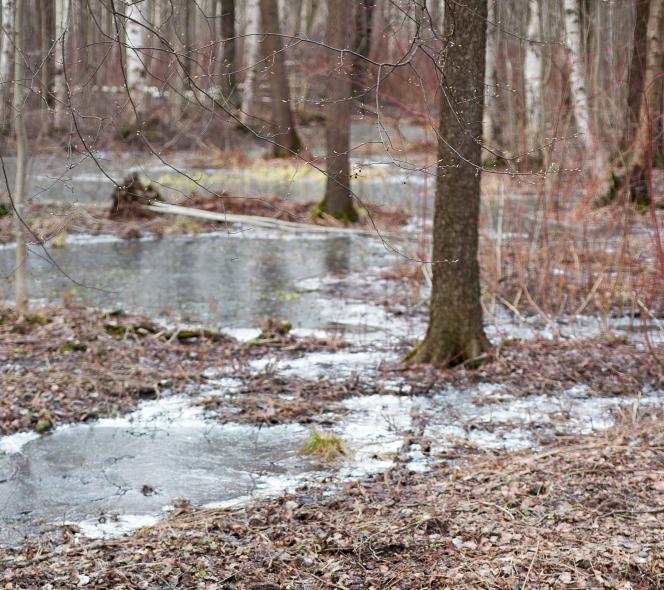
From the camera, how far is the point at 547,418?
6.32 meters

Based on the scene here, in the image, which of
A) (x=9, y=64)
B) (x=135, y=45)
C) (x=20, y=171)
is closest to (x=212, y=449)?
(x=20, y=171)

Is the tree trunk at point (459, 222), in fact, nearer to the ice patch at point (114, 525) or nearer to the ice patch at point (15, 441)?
the ice patch at point (114, 525)

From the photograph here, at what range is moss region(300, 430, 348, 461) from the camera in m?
5.66

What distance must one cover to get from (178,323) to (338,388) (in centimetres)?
242

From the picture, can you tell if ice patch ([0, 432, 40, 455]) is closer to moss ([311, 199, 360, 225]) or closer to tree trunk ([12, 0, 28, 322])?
tree trunk ([12, 0, 28, 322])

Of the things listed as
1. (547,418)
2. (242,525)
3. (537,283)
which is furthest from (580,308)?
(242,525)

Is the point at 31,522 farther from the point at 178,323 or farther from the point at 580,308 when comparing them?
the point at 580,308

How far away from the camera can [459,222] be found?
22.8 feet

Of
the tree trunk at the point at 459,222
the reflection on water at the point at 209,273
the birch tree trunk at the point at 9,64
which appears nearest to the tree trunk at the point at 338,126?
the reflection on water at the point at 209,273

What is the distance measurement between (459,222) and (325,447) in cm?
219

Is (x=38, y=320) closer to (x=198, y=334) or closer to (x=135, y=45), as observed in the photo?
(x=198, y=334)

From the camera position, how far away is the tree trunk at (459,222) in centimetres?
639

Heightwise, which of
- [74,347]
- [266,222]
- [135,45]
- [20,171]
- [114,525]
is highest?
[135,45]

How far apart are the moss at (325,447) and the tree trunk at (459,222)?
1406 mm
